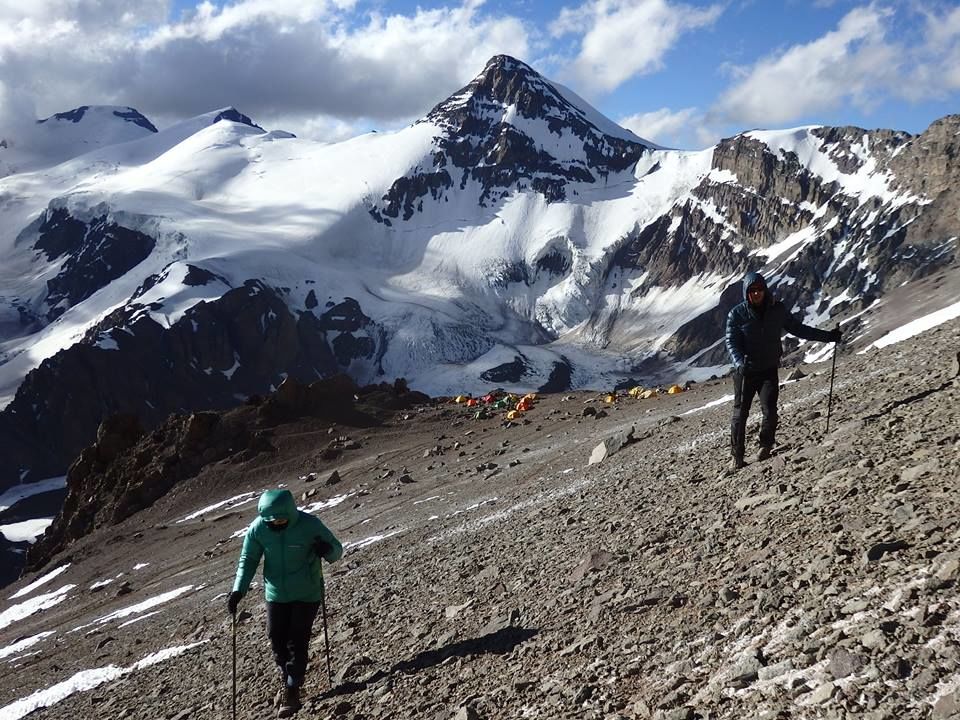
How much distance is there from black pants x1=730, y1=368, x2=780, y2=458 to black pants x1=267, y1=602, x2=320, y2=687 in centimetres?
650

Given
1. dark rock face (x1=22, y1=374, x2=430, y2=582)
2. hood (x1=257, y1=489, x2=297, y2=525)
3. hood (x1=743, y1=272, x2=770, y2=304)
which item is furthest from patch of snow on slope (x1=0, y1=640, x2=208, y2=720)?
dark rock face (x1=22, y1=374, x2=430, y2=582)

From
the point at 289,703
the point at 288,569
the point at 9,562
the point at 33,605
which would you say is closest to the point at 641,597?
the point at 288,569

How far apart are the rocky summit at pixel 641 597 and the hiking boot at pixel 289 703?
0.19m

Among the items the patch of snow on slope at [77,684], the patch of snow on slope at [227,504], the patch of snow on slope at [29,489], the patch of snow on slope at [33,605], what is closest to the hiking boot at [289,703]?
the patch of snow on slope at [77,684]

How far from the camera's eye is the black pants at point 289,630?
9711 mm

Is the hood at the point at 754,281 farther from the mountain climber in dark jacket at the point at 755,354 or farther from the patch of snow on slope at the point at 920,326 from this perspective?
the patch of snow on slope at the point at 920,326

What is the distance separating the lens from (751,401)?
1244 cm

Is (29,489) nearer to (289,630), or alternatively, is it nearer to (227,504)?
(227,504)

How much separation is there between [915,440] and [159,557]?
3427cm

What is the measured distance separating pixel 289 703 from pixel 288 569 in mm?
1404

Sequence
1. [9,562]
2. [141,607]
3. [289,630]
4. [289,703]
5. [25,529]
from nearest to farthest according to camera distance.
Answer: [289,703] < [289,630] < [141,607] < [9,562] < [25,529]

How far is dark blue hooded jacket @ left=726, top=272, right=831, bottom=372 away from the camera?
1233 cm

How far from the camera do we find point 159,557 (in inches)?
1490

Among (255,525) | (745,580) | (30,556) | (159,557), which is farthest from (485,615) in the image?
(30,556)
